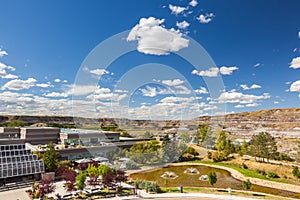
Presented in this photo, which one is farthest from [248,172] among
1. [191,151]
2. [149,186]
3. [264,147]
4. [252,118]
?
[252,118]

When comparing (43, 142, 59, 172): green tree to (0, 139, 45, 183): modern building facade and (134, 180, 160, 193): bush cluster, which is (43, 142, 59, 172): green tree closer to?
(0, 139, 45, 183): modern building facade

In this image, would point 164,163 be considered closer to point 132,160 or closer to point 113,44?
point 132,160

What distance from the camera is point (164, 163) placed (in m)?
27.6

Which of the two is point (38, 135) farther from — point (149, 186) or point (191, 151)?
point (191, 151)

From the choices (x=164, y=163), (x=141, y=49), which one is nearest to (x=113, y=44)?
(x=141, y=49)

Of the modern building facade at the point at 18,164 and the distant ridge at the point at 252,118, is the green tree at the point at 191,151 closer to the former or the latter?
the modern building facade at the point at 18,164

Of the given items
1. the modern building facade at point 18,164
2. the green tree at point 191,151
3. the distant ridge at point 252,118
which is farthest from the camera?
the distant ridge at point 252,118

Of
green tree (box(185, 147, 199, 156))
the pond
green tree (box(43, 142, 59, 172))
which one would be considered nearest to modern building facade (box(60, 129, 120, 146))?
green tree (box(43, 142, 59, 172))

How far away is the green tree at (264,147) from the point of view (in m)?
27.2

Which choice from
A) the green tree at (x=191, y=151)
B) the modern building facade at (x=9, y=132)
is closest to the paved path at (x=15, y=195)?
the modern building facade at (x=9, y=132)

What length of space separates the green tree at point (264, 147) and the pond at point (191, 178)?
6.50 metres

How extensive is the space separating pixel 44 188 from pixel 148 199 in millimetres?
6833

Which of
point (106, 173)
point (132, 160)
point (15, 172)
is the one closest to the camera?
point (106, 173)

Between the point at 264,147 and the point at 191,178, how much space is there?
497 inches
